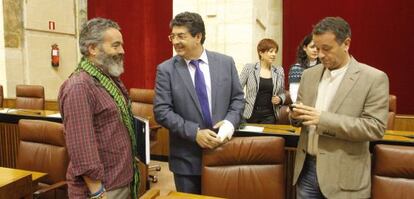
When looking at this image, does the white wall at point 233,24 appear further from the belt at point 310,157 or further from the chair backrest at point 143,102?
the belt at point 310,157

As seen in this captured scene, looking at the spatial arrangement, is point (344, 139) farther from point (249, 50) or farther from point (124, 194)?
point (249, 50)

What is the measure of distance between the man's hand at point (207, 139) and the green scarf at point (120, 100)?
0.33 m

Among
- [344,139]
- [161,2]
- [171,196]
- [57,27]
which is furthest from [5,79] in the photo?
[344,139]

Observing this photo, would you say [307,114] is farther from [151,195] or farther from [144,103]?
[144,103]

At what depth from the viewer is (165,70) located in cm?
206

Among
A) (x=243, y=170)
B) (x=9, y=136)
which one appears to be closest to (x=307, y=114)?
Result: (x=243, y=170)

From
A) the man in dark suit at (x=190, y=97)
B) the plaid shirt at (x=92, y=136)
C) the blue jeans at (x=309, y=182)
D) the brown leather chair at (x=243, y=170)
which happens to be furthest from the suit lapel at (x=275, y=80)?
the plaid shirt at (x=92, y=136)

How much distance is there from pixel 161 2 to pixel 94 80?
5.37 metres

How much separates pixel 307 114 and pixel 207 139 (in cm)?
53

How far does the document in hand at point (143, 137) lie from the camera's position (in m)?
1.74

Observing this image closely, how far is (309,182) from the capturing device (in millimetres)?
1853

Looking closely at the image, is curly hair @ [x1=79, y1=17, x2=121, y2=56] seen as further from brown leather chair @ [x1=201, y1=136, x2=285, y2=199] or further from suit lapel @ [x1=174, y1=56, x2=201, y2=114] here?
A: brown leather chair @ [x1=201, y1=136, x2=285, y2=199]

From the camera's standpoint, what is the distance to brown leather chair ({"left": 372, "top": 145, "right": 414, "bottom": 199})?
1.76 m

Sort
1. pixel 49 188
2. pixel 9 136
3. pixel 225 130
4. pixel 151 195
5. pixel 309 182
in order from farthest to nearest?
1. pixel 9 136
2. pixel 49 188
3. pixel 225 130
4. pixel 309 182
5. pixel 151 195
